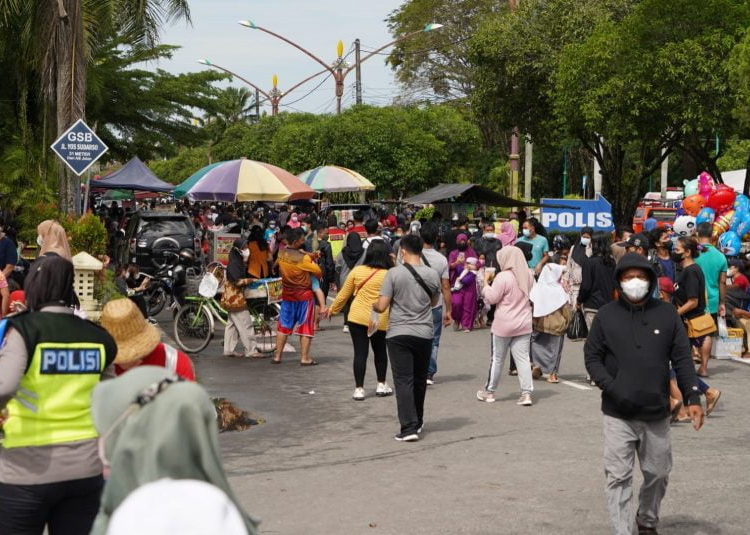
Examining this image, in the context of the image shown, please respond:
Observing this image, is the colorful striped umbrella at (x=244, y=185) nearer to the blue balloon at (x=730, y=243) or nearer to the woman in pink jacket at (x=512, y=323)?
the blue balloon at (x=730, y=243)

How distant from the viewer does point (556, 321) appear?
528 inches

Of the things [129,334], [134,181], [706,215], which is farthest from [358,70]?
[129,334]

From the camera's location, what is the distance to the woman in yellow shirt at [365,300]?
1205 centimetres

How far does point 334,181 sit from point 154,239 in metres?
6.88

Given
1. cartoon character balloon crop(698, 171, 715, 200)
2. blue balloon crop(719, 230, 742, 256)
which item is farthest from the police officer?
cartoon character balloon crop(698, 171, 715, 200)

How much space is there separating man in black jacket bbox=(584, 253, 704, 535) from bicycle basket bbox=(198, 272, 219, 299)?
1003 centimetres

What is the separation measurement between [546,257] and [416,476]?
8.99 meters

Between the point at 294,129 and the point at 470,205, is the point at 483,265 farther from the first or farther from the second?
the point at 294,129

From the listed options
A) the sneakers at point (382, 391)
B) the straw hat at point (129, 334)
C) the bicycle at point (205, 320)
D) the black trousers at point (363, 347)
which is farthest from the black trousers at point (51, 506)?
the bicycle at point (205, 320)

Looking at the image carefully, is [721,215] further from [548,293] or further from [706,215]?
[548,293]

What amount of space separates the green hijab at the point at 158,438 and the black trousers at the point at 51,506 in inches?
51.5

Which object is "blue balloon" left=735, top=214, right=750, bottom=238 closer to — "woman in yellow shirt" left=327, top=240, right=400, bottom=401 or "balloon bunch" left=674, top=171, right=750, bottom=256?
"balloon bunch" left=674, top=171, right=750, bottom=256

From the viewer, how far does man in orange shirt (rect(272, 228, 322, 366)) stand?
1447 centimetres

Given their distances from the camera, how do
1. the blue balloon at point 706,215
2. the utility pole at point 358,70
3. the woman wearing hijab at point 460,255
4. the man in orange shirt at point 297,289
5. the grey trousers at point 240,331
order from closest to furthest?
the man in orange shirt at point 297,289 < the grey trousers at point 240,331 < the woman wearing hijab at point 460,255 < the blue balloon at point 706,215 < the utility pole at point 358,70
